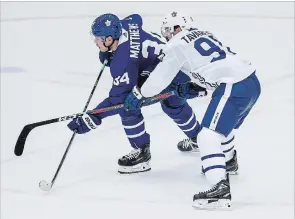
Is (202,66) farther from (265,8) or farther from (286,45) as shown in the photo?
(265,8)

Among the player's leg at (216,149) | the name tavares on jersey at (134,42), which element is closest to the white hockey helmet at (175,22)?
the name tavares on jersey at (134,42)

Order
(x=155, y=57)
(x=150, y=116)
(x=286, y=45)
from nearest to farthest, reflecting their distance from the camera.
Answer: (x=155, y=57) → (x=150, y=116) → (x=286, y=45)

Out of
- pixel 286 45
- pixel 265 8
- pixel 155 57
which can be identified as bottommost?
pixel 155 57

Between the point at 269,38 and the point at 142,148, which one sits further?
the point at 269,38

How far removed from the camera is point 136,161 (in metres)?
3.96

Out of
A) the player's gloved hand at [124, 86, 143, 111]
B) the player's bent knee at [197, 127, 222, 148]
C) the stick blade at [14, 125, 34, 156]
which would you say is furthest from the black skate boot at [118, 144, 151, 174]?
the player's bent knee at [197, 127, 222, 148]

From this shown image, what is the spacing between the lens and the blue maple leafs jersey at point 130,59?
12.5 feet

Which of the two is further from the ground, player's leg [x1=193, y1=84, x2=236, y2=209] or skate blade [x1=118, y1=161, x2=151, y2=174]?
skate blade [x1=118, y1=161, x2=151, y2=174]

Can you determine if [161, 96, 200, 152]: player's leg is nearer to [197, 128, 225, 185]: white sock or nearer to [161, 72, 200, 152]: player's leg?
[161, 72, 200, 152]: player's leg

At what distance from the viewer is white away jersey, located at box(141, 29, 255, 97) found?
11.6 ft

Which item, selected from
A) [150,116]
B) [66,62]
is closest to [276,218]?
[150,116]

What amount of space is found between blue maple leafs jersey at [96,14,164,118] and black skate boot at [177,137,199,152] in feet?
1.56

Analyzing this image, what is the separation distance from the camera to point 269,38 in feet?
20.5

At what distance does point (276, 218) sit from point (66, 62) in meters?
2.77
